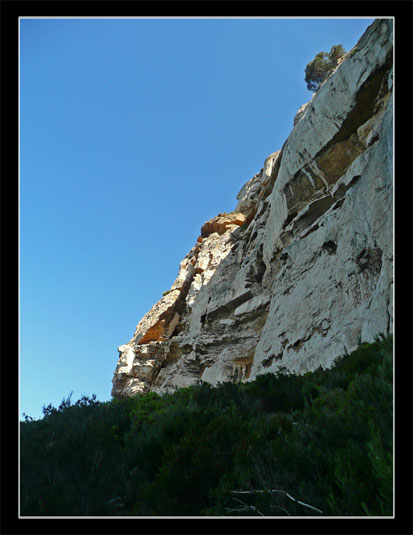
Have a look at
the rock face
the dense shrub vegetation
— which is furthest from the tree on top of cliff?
the dense shrub vegetation

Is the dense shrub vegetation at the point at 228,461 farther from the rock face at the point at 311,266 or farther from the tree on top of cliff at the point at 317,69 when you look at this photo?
the tree on top of cliff at the point at 317,69

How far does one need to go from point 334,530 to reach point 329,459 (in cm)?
122

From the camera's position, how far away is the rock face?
43.3ft

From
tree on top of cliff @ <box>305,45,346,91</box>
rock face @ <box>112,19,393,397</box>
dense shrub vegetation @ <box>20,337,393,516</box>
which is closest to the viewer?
dense shrub vegetation @ <box>20,337,393,516</box>

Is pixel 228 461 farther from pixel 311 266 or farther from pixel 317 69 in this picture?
pixel 317 69

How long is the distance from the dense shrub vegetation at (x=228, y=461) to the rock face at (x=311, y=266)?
4986mm

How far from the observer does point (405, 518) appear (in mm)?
3713

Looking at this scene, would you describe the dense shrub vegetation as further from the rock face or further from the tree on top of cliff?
the tree on top of cliff

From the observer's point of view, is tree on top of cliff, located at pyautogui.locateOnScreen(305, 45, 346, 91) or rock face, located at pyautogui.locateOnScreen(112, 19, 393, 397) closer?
rock face, located at pyautogui.locateOnScreen(112, 19, 393, 397)

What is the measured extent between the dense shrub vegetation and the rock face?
196 inches

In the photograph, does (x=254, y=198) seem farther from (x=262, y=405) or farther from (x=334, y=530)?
(x=334, y=530)

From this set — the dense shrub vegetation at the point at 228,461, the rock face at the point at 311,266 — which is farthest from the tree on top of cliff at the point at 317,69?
the dense shrub vegetation at the point at 228,461

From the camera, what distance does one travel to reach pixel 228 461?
564cm

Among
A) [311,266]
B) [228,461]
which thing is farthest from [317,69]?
[228,461]
